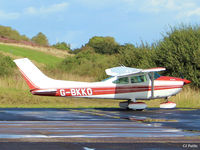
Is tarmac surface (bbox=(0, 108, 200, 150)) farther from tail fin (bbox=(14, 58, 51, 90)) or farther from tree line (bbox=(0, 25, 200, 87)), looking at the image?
tree line (bbox=(0, 25, 200, 87))

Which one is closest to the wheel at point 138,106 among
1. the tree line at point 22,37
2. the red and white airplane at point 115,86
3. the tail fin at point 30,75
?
the red and white airplane at point 115,86

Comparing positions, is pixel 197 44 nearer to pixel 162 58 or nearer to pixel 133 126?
pixel 162 58

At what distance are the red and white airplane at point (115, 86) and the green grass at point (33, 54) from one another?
165 feet

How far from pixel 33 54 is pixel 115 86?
5724 cm

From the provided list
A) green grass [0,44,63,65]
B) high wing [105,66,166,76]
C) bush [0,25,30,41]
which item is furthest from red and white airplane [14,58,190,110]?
bush [0,25,30,41]

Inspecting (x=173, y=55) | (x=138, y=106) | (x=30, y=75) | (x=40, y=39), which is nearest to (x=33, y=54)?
(x=173, y=55)

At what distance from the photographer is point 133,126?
42.1ft

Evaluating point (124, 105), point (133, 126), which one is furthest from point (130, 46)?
point (133, 126)

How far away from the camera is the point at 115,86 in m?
20.7

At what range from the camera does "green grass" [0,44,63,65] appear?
71619 mm

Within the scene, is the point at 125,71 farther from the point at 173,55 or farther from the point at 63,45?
the point at 63,45

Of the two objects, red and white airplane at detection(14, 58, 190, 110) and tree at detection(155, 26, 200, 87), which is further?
tree at detection(155, 26, 200, 87)

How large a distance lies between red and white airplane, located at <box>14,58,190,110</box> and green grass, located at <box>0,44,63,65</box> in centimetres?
5018

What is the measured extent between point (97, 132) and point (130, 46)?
2820 centimetres
